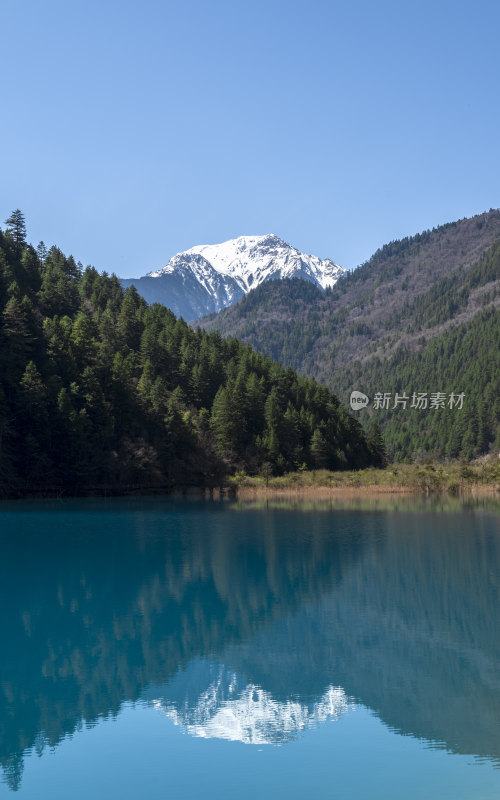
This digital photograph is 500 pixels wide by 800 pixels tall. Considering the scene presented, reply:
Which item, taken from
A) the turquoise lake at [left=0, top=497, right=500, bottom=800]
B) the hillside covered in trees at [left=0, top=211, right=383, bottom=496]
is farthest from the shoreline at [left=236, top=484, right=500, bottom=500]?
the turquoise lake at [left=0, top=497, right=500, bottom=800]

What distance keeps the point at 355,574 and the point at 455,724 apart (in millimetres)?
23224

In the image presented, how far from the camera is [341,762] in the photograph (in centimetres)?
1867

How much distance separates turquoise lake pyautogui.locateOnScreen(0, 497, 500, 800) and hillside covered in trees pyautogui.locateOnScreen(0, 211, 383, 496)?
60.2m

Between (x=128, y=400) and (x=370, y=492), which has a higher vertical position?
(x=128, y=400)

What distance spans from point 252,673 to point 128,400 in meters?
107

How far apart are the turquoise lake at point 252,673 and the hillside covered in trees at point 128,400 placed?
60.2 m

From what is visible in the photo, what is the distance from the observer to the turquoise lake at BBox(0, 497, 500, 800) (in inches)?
711

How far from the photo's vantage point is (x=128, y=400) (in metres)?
130

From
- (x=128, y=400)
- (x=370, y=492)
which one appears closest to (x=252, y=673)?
(x=370, y=492)

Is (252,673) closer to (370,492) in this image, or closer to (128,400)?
(370,492)

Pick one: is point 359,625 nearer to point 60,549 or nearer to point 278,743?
point 278,743

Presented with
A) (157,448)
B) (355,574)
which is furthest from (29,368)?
(355,574)

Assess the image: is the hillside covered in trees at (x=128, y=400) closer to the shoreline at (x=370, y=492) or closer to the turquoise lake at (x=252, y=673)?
the shoreline at (x=370, y=492)

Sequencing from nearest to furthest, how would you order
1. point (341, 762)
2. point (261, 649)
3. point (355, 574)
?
point (341, 762)
point (261, 649)
point (355, 574)
